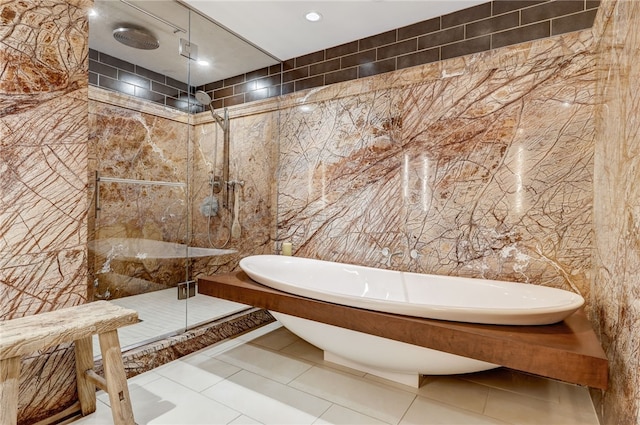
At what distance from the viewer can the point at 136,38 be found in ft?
8.64

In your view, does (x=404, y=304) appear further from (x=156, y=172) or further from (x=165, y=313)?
(x=156, y=172)

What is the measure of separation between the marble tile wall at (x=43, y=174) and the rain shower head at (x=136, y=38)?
2.20 feet

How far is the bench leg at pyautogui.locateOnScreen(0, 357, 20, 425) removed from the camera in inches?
50.4

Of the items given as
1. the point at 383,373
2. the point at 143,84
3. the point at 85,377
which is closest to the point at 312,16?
the point at 143,84

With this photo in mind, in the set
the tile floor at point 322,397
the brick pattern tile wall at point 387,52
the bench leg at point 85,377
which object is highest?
the brick pattern tile wall at point 387,52

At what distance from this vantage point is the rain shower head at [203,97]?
3.11 metres

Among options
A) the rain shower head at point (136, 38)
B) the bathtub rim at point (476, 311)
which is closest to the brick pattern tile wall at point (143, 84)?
the rain shower head at point (136, 38)

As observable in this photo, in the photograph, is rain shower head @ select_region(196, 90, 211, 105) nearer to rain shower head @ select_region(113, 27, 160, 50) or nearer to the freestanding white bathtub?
rain shower head @ select_region(113, 27, 160, 50)

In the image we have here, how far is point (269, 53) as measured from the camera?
318 centimetres

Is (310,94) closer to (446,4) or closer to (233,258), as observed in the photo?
(446,4)

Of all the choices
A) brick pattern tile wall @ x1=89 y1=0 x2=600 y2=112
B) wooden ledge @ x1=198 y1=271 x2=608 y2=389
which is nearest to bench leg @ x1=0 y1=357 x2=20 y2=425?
wooden ledge @ x1=198 y1=271 x2=608 y2=389

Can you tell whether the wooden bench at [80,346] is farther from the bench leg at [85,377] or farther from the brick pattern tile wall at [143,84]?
the brick pattern tile wall at [143,84]

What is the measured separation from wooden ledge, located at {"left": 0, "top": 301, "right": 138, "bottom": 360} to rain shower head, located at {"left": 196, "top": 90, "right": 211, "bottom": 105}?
2.10 meters

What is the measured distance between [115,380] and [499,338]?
1796 millimetres
